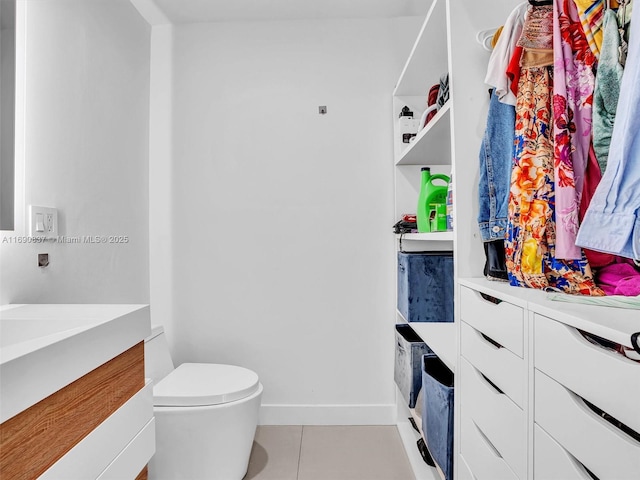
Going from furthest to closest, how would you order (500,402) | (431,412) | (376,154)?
(376,154), (431,412), (500,402)

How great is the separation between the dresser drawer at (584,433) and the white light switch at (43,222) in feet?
5.02

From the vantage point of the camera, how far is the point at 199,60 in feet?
7.19

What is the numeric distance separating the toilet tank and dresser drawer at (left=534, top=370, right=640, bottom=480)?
158 cm

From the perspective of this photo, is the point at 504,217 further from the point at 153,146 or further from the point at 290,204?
the point at 153,146

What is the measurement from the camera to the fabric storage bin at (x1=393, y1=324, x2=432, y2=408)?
1.71 meters

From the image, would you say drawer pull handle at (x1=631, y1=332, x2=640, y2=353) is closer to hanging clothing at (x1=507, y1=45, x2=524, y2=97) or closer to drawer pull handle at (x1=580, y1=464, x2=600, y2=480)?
drawer pull handle at (x1=580, y1=464, x2=600, y2=480)

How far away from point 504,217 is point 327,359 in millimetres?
1445

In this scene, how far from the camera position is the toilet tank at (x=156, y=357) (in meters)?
1.76

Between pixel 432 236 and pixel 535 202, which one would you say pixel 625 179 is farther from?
pixel 432 236

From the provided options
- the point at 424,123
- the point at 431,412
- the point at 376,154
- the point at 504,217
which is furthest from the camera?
the point at 376,154

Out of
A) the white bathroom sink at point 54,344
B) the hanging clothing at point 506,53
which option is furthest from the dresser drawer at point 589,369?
the white bathroom sink at point 54,344

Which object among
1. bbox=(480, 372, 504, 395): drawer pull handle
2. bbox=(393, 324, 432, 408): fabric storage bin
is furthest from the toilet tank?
bbox=(480, 372, 504, 395): drawer pull handle

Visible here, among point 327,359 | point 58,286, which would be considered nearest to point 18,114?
point 58,286

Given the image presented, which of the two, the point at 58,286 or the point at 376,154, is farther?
the point at 376,154
